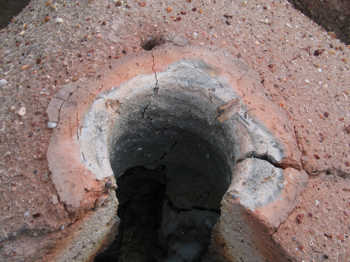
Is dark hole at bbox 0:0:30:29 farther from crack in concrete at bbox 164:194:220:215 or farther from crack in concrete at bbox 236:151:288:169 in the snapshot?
crack in concrete at bbox 236:151:288:169

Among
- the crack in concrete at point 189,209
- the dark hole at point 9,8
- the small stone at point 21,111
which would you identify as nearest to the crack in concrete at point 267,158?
the crack in concrete at point 189,209

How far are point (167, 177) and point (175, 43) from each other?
1086 millimetres

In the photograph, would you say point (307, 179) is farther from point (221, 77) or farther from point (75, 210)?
point (75, 210)

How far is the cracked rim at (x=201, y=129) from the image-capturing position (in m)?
1.54

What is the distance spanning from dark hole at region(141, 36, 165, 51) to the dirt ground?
0.08ft

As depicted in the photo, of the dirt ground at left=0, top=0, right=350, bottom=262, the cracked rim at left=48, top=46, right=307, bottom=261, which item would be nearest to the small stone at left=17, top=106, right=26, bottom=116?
the dirt ground at left=0, top=0, right=350, bottom=262

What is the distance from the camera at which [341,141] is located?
1786 millimetres

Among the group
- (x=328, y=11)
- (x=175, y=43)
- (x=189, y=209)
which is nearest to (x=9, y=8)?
(x=175, y=43)

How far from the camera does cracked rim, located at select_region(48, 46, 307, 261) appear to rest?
5.05 ft

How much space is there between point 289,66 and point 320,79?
0.62 feet

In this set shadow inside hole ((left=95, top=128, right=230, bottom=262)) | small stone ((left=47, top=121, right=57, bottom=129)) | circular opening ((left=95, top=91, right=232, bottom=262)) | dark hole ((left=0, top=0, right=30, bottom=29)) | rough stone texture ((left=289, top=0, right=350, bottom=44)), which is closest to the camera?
small stone ((left=47, top=121, right=57, bottom=129))

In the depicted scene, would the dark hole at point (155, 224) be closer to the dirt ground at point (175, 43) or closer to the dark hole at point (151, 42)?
the dirt ground at point (175, 43)

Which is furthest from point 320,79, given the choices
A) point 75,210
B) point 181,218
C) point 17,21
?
point 17,21

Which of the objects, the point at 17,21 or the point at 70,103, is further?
the point at 17,21
